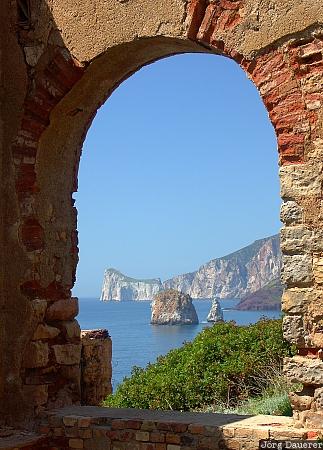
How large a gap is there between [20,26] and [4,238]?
1632mm

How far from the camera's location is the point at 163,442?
482cm

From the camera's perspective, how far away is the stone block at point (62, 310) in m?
5.62

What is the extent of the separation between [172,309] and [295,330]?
1282 inches

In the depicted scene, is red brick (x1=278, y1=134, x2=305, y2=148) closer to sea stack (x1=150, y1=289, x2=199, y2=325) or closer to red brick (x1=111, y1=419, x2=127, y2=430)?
red brick (x1=111, y1=419, x2=127, y2=430)

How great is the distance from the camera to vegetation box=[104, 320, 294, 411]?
8.03 m

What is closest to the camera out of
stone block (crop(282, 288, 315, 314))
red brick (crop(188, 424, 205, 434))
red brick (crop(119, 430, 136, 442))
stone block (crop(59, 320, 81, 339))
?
stone block (crop(282, 288, 315, 314))

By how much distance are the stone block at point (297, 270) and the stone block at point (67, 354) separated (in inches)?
79.2

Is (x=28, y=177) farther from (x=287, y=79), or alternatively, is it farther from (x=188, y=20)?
(x=287, y=79)

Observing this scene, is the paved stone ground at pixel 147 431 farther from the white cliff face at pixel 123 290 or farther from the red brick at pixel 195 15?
the white cliff face at pixel 123 290

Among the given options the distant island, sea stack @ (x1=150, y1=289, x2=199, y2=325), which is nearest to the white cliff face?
the distant island

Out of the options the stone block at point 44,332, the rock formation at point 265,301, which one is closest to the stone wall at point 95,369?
the stone block at point 44,332

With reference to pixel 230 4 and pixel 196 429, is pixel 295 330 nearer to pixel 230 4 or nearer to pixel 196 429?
pixel 196 429

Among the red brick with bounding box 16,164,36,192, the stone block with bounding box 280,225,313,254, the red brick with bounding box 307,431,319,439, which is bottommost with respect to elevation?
the red brick with bounding box 307,431,319,439

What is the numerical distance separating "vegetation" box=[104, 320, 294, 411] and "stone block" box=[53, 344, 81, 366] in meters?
2.38
